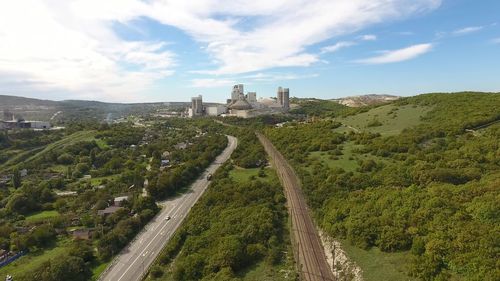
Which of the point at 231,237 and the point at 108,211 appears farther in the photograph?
the point at 108,211

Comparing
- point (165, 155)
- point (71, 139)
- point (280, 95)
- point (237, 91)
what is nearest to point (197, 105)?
point (237, 91)

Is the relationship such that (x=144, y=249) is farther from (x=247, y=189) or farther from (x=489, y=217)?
(x=489, y=217)

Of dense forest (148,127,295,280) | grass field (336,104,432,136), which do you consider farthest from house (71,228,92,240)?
grass field (336,104,432,136)

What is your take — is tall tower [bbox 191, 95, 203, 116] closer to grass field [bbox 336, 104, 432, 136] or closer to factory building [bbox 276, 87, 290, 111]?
factory building [bbox 276, 87, 290, 111]

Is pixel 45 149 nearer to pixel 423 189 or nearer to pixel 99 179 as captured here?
pixel 99 179

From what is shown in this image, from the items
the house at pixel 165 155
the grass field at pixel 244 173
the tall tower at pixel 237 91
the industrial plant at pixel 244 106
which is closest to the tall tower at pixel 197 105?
the industrial plant at pixel 244 106

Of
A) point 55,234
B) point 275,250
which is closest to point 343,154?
point 275,250
